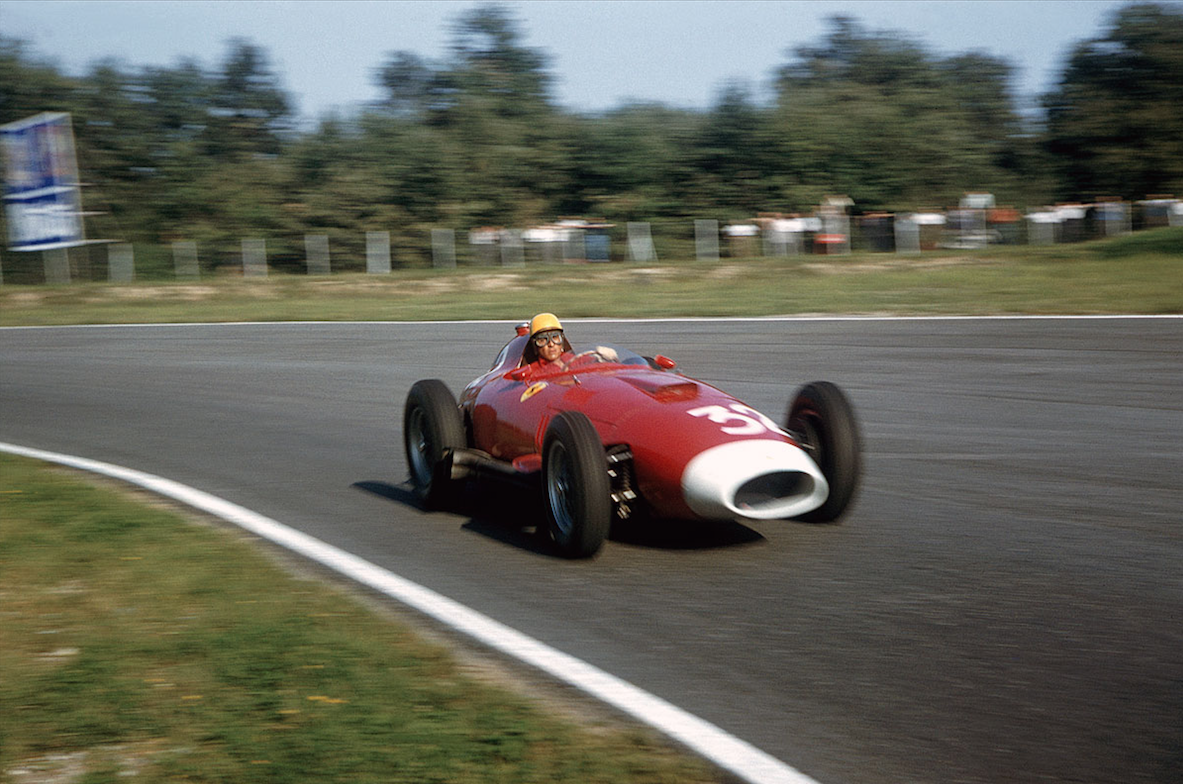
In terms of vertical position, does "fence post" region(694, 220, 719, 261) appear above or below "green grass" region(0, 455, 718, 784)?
above

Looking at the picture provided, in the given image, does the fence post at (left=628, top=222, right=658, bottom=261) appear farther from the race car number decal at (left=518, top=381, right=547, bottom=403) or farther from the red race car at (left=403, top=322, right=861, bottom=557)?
the race car number decal at (left=518, top=381, right=547, bottom=403)

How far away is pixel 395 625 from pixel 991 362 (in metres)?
9.40

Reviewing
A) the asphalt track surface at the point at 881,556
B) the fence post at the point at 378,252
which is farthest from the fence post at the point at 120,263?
the asphalt track surface at the point at 881,556

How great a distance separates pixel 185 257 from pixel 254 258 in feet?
6.46

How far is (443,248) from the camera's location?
3522 cm

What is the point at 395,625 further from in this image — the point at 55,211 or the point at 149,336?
the point at 55,211

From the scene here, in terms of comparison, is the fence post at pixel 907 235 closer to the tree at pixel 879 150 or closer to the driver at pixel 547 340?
the tree at pixel 879 150

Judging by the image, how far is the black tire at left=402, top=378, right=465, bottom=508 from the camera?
7.15 metres

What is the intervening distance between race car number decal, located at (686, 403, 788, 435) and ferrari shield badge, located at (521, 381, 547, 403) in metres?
1.18

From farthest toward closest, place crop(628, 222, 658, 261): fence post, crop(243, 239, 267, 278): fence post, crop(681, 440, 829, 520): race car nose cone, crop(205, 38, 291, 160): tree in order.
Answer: crop(205, 38, 291, 160): tree < crop(243, 239, 267, 278): fence post < crop(628, 222, 658, 261): fence post < crop(681, 440, 829, 520): race car nose cone

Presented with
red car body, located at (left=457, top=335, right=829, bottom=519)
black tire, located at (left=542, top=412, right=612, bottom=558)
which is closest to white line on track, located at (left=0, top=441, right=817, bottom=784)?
black tire, located at (left=542, top=412, right=612, bottom=558)

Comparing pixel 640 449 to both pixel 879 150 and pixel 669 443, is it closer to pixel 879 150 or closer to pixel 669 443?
pixel 669 443

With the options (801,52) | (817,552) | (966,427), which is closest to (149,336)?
(966,427)

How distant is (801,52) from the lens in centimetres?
7319
